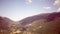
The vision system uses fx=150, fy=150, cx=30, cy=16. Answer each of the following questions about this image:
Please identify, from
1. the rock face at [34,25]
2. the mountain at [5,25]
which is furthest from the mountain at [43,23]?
the mountain at [5,25]

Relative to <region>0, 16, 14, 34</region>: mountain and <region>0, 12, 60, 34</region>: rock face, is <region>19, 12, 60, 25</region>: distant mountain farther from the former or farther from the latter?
<region>0, 16, 14, 34</region>: mountain

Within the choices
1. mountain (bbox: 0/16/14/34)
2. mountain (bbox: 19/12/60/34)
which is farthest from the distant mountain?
mountain (bbox: 0/16/14/34)

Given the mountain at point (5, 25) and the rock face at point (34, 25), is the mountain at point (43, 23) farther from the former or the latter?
the mountain at point (5, 25)

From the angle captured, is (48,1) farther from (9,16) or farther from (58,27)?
(9,16)

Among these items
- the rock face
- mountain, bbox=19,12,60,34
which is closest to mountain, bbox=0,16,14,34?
the rock face

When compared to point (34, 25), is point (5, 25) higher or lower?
higher

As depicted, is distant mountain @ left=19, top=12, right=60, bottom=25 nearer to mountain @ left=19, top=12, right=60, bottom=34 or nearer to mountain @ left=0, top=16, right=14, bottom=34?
mountain @ left=19, top=12, right=60, bottom=34

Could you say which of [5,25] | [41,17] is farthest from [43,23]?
[5,25]

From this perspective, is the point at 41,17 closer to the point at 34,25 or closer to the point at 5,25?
the point at 34,25
